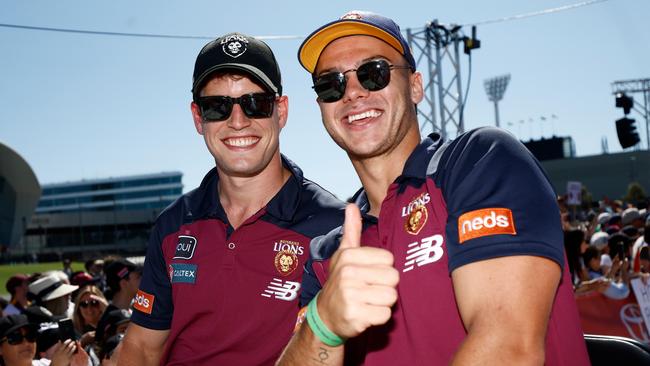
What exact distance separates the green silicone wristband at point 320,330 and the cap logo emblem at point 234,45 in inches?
68.4

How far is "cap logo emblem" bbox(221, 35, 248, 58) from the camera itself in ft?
10.4

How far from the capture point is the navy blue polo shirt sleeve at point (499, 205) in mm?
1651

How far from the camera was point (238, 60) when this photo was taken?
3.15 metres

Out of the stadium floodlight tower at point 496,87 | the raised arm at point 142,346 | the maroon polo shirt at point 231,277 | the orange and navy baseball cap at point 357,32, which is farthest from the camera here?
the stadium floodlight tower at point 496,87

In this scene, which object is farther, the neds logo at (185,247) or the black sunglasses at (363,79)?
the neds logo at (185,247)

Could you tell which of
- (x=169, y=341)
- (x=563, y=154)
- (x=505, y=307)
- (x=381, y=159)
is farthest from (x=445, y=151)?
(x=563, y=154)

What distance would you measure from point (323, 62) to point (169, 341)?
1560 millimetres

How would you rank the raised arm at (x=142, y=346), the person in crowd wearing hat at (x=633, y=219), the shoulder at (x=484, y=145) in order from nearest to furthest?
the shoulder at (x=484, y=145), the raised arm at (x=142, y=346), the person in crowd wearing hat at (x=633, y=219)

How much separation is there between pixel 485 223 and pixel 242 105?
1.79m

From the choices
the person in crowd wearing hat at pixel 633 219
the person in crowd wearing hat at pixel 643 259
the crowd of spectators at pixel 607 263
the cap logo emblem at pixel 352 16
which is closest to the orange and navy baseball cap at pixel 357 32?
the cap logo emblem at pixel 352 16

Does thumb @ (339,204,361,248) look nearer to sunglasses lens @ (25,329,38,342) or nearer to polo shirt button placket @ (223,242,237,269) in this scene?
polo shirt button placket @ (223,242,237,269)

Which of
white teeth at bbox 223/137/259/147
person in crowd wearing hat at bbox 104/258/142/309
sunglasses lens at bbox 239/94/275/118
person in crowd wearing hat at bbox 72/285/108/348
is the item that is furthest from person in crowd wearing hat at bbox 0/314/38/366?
sunglasses lens at bbox 239/94/275/118

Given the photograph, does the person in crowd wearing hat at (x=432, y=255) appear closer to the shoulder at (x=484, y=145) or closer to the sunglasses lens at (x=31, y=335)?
the shoulder at (x=484, y=145)

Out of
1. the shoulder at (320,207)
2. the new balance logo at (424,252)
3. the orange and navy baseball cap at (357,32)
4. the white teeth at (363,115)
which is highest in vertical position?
the orange and navy baseball cap at (357,32)
